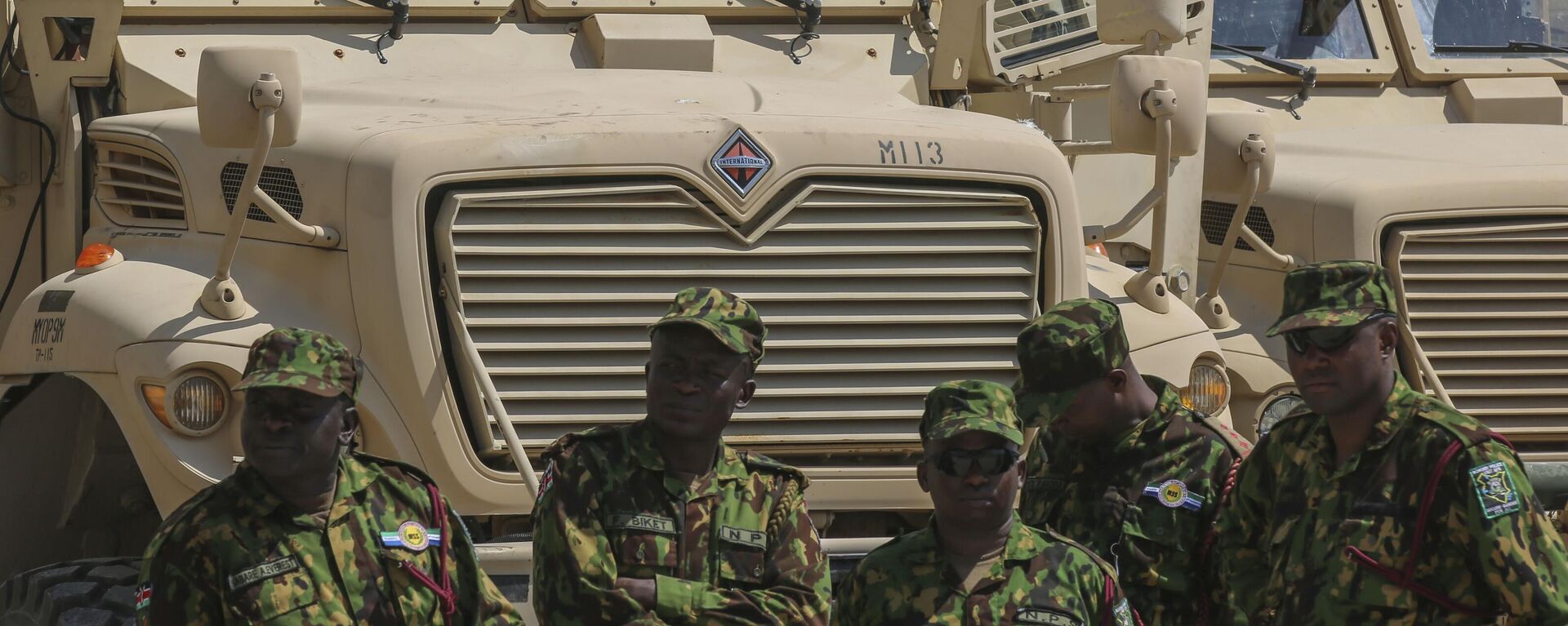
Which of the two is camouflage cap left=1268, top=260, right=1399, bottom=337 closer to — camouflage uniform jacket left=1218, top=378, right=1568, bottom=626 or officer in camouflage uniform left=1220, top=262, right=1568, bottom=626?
officer in camouflage uniform left=1220, top=262, right=1568, bottom=626

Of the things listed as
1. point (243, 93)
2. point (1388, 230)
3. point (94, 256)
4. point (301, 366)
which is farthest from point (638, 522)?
point (1388, 230)

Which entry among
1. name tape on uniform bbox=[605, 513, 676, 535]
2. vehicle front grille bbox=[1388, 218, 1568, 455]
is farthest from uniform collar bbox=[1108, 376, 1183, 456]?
vehicle front grille bbox=[1388, 218, 1568, 455]

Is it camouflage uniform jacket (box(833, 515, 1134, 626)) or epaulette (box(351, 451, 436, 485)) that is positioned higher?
epaulette (box(351, 451, 436, 485))

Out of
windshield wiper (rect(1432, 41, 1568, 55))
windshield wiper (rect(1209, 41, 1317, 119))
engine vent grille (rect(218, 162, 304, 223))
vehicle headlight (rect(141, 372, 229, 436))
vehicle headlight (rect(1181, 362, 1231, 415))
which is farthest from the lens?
windshield wiper (rect(1432, 41, 1568, 55))

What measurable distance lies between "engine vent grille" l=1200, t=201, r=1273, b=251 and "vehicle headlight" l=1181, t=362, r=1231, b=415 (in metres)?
1.16

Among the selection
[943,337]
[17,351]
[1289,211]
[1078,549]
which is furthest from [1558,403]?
[17,351]

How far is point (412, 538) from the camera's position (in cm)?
329

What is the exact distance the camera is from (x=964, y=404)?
3.34 m

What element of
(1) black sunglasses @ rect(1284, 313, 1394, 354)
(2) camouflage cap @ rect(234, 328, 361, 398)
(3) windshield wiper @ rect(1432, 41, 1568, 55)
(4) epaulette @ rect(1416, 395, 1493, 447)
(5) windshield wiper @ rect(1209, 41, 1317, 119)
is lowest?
(4) epaulette @ rect(1416, 395, 1493, 447)

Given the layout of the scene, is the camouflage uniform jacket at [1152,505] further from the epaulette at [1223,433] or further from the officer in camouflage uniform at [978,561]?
the officer in camouflage uniform at [978,561]

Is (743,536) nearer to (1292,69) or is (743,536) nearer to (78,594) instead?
(78,594)

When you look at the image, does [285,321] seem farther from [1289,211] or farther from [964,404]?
[1289,211]

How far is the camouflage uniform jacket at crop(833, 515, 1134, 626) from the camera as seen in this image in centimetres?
327

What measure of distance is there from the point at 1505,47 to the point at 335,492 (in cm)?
581
